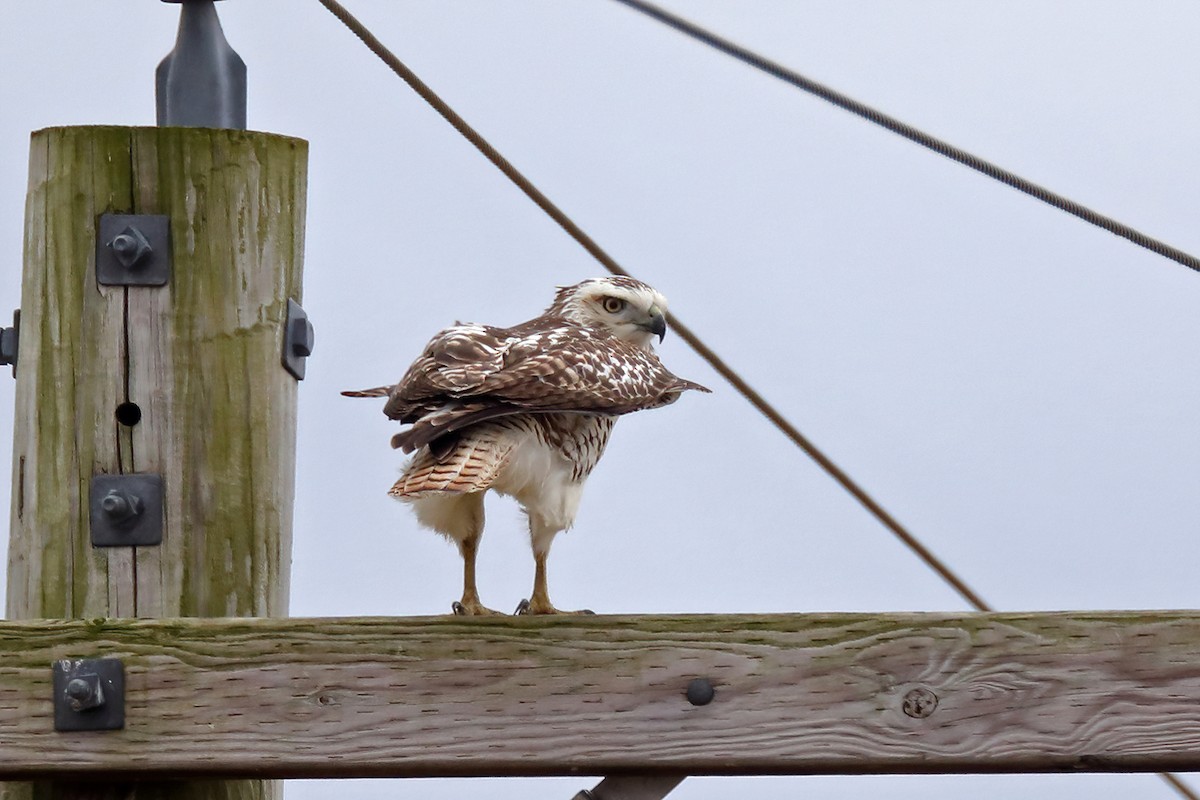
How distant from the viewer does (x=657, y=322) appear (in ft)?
14.2

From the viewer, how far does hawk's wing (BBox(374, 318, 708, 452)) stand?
3389mm

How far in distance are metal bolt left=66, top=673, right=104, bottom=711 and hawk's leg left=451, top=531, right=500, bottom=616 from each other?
88 centimetres

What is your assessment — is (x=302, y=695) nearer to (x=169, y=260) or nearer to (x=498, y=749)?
(x=498, y=749)

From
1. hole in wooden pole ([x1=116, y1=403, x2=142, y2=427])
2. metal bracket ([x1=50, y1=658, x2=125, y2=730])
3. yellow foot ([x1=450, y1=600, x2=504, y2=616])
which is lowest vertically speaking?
metal bracket ([x1=50, y1=658, x2=125, y2=730])

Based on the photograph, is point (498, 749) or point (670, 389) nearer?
point (498, 749)

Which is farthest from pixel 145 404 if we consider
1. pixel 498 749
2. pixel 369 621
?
pixel 498 749

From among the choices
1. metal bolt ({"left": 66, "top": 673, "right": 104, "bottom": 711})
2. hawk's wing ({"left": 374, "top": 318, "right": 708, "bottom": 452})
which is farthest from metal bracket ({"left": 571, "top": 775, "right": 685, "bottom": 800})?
metal bolt ({"left": 66, "top": 673, "right": 104, "bottom": 711})

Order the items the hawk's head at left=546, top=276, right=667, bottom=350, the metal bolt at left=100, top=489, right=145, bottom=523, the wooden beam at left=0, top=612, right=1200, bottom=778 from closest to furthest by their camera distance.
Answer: the wooden beam at left=0, top=612, right=1200, bottom=778, the metal bolt at left=100, top=489, right=145, bottom=523, the hawk's head at left=546, top=276, right=667, bottom=350

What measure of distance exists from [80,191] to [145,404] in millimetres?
425

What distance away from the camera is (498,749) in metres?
2.96

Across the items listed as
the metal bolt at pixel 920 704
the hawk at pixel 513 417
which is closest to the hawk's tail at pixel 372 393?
the hawk at pixel 513 417

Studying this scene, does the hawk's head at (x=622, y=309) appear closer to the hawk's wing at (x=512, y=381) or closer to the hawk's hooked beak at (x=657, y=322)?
the hawk's hooked beak at (x=657, y=322)

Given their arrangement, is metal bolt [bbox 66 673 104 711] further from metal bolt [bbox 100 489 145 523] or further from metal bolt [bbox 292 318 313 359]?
metal bolt [bbox 292 318 313 359]

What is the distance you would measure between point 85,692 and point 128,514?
0.41m
